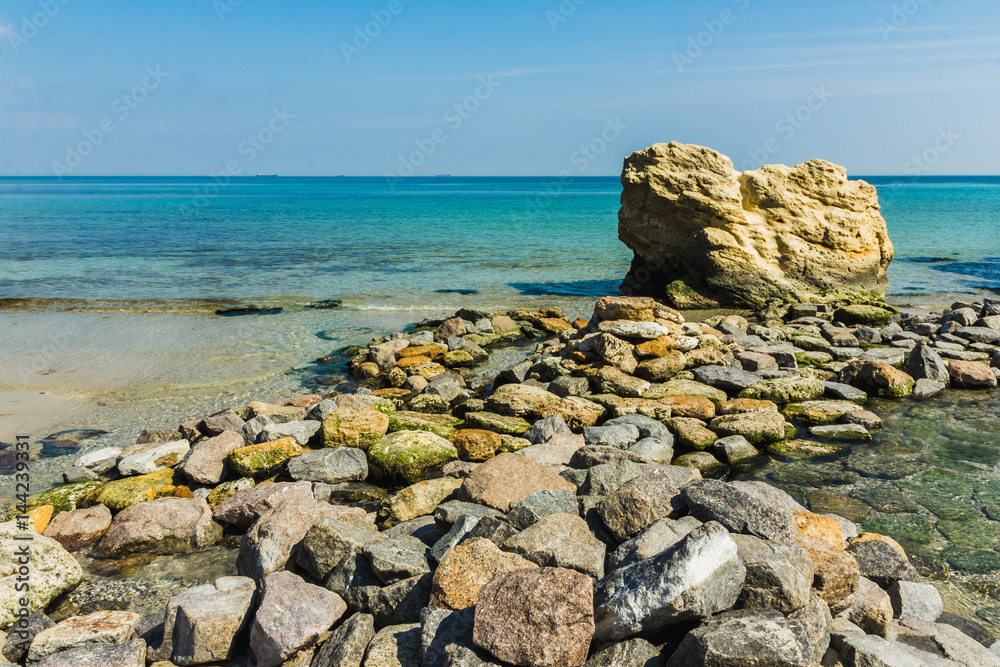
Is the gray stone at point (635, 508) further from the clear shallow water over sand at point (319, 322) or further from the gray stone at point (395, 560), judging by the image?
the clear shallow water over sand at point (319, 322)

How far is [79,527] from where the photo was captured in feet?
22.0

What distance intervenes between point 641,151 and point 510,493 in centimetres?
1431

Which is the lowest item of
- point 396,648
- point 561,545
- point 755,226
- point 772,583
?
point 396,648

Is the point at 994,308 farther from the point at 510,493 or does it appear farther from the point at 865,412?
the point at 510,493

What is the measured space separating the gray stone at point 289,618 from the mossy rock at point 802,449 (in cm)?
586

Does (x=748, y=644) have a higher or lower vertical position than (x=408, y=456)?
higher

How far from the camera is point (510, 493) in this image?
609cm

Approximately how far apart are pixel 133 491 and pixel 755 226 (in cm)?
1578

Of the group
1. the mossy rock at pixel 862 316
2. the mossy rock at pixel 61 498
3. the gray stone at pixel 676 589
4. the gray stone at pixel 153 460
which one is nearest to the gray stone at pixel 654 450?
the gray stone at pixel 676 589

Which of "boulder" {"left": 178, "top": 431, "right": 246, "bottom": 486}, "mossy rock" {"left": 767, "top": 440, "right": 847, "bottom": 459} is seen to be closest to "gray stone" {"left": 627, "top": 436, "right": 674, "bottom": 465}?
"mossy rock" {"left": 767, "top": 440, "right": 847, "bottom": 459}

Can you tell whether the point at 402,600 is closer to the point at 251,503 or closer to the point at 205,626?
the point at 205,626

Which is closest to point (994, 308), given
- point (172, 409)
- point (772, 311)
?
point (772, 311)

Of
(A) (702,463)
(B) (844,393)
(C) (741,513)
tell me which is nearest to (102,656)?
(C) (741,513)

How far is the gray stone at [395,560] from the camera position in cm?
471
